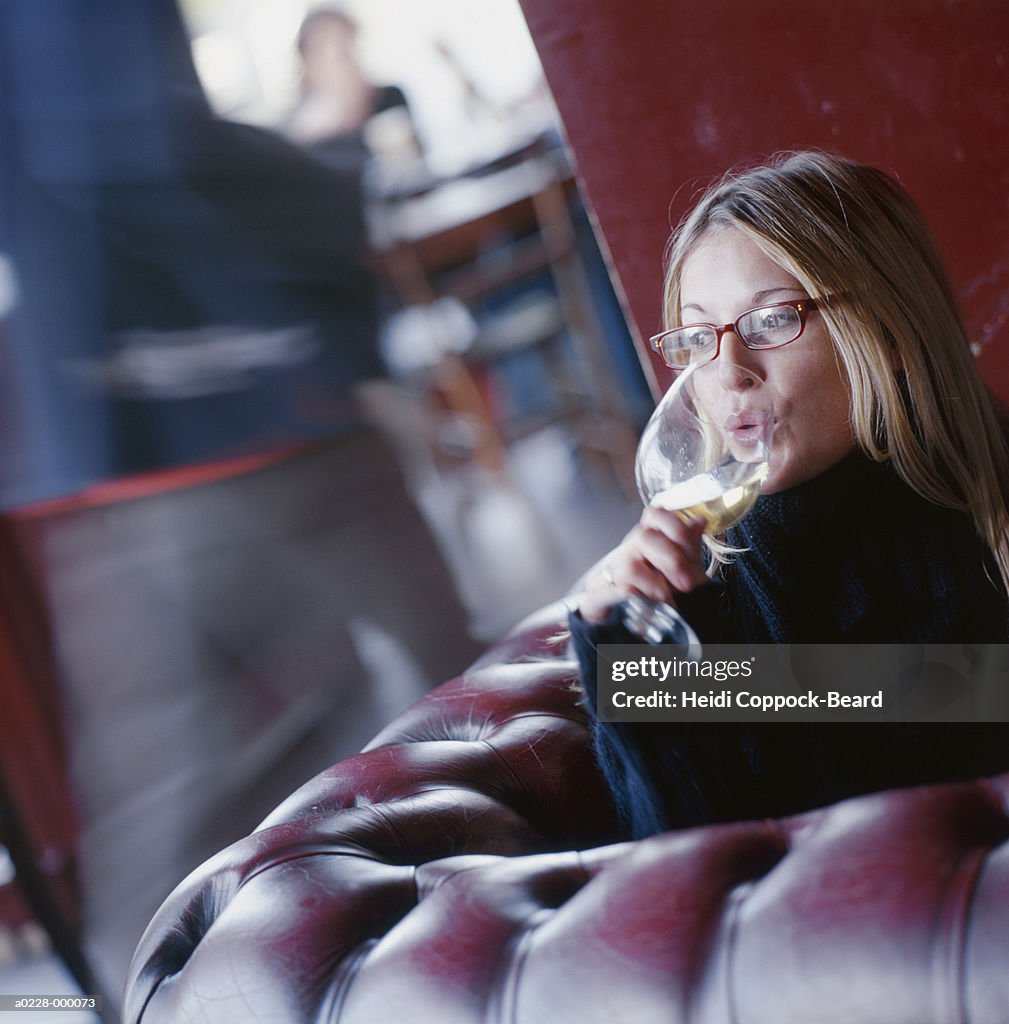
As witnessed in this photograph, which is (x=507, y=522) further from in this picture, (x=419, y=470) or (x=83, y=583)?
(x=83, y=583)

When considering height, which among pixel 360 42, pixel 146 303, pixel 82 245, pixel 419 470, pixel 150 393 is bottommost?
pixel 419 470

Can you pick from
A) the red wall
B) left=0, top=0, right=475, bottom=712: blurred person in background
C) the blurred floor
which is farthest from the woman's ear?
left=0, top=0, right=475, bottom=712: blurred person in background

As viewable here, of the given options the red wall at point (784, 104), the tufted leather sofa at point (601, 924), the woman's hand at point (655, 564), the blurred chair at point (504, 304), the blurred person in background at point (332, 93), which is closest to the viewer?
the tufted leather sofa at point (601, 924)

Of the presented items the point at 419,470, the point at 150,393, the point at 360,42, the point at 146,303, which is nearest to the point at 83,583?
the point at 150,393

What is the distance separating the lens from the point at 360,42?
7.30ft

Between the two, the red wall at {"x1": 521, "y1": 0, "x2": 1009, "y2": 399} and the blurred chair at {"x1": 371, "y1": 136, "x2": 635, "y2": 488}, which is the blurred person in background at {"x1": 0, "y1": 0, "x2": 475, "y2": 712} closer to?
the blurred chair at {"x1": 371, "y1": 136, "x2": 635, "y2": 488}

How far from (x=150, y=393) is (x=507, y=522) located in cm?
117

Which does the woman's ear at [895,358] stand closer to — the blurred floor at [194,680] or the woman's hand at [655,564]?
the woman's hand at [655,564]

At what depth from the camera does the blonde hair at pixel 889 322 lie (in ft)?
2.08

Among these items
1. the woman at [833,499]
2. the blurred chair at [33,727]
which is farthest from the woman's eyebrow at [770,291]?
the blurred chair at [33,727]

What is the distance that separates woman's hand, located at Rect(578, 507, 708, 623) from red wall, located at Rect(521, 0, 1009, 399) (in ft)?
1.01

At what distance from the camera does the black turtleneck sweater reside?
60 cm

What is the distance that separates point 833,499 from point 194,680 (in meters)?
1.28

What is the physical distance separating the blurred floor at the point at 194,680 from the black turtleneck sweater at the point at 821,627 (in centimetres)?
92
